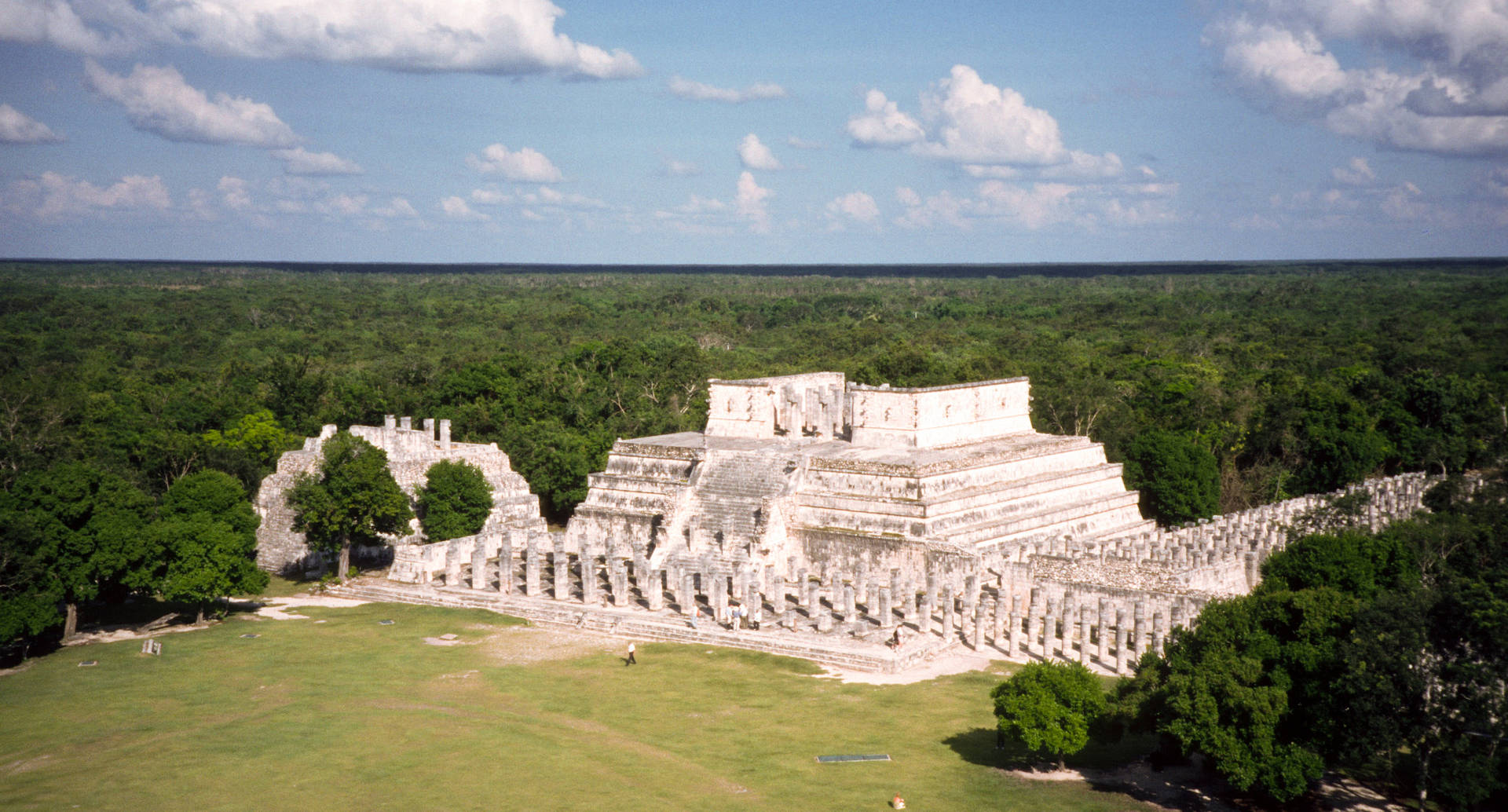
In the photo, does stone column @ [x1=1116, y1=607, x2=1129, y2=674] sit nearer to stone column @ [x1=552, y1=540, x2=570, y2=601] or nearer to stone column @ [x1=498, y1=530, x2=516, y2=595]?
stone column @ [x1=552, y1=540, x2=570, y2=601]

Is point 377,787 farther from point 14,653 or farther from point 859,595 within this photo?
point 859,595

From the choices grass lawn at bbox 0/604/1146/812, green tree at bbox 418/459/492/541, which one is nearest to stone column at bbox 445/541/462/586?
green tree at bbox 418/459/492/541

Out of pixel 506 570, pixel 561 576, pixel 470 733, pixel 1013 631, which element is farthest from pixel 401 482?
pixel 1013 631

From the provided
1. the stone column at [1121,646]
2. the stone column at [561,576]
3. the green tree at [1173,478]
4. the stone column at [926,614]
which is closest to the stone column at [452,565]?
the stone column at [561,576]

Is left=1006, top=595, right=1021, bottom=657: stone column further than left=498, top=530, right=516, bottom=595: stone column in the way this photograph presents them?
No

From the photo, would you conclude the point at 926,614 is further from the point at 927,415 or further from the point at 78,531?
the point at 78,531

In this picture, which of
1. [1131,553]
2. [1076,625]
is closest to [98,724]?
[1076,625]
